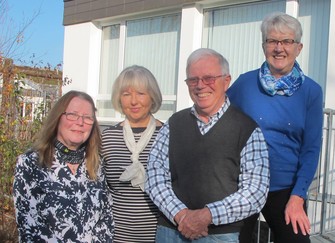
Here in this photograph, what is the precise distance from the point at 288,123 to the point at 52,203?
1399 mm

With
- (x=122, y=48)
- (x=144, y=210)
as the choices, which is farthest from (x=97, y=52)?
(x=144, y=210)

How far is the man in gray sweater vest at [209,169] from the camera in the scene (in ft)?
7.94

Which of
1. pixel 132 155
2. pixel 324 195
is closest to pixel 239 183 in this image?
pixel 132 155

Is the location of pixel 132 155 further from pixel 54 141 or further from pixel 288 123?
pixel 288 123

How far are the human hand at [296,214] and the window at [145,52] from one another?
5.37 metres

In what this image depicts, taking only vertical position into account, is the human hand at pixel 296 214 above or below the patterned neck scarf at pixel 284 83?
below

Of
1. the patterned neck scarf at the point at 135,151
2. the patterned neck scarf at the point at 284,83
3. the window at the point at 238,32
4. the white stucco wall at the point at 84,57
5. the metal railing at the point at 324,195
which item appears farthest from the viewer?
the white stucco wall at the point at 84,57

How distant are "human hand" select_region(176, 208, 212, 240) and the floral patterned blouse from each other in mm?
599

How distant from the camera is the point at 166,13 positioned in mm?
8188

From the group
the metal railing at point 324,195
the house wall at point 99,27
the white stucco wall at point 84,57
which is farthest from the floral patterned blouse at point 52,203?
the white stucco wall at point 84,57

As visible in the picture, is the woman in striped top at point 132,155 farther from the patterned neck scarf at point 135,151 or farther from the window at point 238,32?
the window at point 238,32

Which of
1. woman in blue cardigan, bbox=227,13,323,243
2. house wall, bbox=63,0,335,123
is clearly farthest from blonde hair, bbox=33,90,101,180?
house wall, bbox=63,0,335,123

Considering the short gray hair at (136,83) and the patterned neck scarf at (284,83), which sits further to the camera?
the short gray hair at (136,83)

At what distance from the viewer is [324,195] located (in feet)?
14.9
